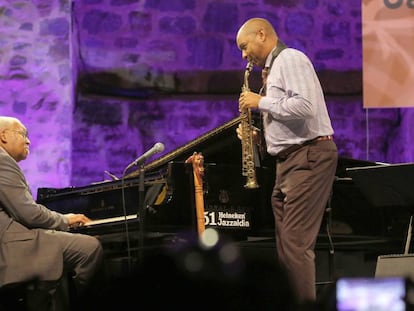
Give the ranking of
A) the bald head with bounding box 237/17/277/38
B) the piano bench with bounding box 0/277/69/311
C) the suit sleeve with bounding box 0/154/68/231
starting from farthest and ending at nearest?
the suit sleeve with bounding box 0/154/68/231
the bald head with bounding box 237/17/277/38
the piano bench with bounding box 0/277/69/311

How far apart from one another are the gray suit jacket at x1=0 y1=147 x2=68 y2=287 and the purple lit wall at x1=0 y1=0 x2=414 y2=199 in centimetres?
332

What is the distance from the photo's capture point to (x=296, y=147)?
145 inches

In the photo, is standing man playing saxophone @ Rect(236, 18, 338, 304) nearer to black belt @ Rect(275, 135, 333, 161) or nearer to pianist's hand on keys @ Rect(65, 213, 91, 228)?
black belt @ Rect(275, 135, 333, 161)

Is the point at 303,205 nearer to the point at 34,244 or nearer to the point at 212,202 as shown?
the point at 212,202

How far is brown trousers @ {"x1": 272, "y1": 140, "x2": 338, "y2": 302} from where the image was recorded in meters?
3.50

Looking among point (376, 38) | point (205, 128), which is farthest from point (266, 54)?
point (205, 128)

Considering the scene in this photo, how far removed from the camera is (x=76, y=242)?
4098 millimetres

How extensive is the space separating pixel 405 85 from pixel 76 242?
3.36m

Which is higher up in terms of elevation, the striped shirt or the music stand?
the striped shirt

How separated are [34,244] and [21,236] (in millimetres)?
89

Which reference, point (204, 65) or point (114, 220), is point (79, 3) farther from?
point (114, 220)

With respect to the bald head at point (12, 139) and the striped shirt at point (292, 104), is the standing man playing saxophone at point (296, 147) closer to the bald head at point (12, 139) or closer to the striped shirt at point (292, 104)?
the striped shirt at point (292, 104)

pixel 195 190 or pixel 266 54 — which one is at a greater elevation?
pixel 266 54

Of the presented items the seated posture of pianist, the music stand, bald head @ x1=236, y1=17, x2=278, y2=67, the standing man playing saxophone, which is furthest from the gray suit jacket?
the music stand
